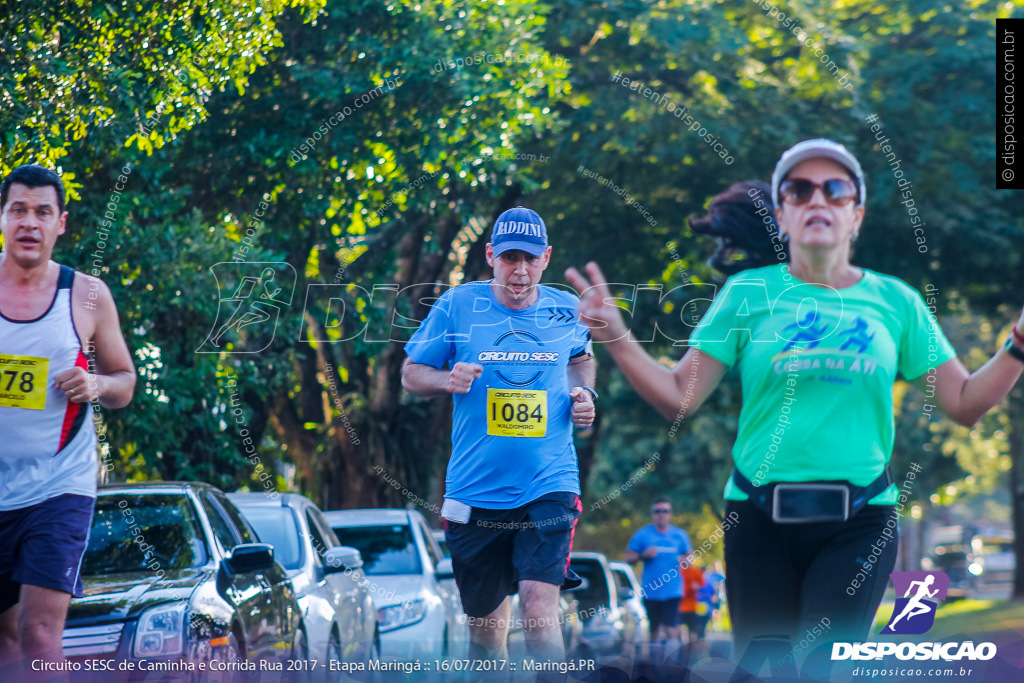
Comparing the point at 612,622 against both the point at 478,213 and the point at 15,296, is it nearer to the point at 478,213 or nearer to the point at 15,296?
the point at 478,213

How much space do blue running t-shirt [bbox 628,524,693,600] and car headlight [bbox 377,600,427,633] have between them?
12.8 ft

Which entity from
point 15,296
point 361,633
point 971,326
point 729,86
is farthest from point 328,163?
point 971,326

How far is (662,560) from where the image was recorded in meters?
14.1

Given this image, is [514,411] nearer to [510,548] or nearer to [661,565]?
[510,548]

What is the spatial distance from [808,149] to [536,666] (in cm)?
251

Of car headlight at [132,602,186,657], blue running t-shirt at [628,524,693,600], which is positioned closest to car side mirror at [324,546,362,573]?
car headlight at [132,602,186,657]

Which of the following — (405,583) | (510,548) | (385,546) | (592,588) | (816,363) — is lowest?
(592,588)

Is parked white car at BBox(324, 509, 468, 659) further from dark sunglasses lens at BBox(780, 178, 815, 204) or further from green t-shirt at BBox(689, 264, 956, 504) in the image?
dark sunglasses lens at BBox(780, 178, 815, 204)

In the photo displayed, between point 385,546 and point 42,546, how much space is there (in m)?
7.06

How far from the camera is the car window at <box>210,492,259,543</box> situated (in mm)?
7465

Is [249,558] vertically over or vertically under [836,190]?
under
